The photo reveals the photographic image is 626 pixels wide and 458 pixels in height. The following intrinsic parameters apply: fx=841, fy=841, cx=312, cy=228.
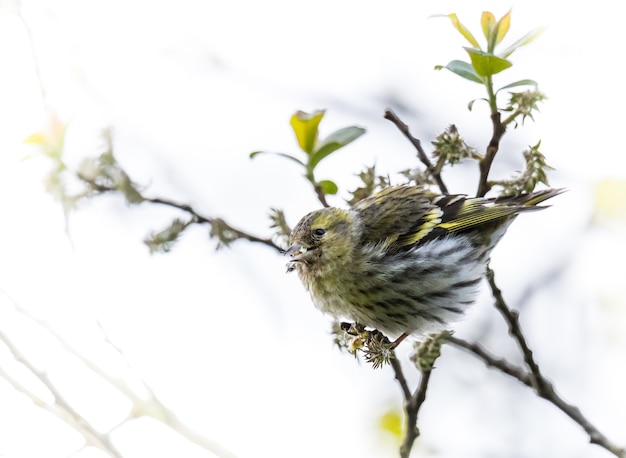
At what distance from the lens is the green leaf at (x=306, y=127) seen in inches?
119

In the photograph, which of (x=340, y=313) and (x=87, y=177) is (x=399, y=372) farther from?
(x=87, y=177)

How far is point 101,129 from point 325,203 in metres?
0.93

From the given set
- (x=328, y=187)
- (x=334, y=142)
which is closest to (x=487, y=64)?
(x=334, y=142)

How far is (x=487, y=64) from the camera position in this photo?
283 centimetres

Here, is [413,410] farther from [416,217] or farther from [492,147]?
[416,217]

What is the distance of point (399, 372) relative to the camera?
321 centimetres

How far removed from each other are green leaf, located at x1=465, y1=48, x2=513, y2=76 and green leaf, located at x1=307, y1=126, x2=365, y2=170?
44cm

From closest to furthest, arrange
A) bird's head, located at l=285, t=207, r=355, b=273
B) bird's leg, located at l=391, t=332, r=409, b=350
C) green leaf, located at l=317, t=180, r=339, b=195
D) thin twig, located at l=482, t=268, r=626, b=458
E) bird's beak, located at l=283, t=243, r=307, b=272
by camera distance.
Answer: thin twig, located at l=482, t=268, r=626, b=458 → green leaf, located at l=317, t=180, r=339, b=195 → bird's leg, located at l=391, t=332, r=409, b=350 → bird's beak, located at l=283, t=243, r=307, b=272 → bird's head, located at l=285, t=207, r=355, b=273

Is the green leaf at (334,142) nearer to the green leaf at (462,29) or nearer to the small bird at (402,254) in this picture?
the green leaf at (462,29)

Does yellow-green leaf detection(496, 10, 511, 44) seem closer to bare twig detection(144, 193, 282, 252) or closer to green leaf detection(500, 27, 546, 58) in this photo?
green leaf detection(500, 27, 546, 58)

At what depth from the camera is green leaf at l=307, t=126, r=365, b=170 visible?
2.99m

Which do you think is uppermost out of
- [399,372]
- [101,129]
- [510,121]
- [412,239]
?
[412,239]

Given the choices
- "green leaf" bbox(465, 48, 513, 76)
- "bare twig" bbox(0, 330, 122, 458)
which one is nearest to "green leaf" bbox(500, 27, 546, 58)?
"green leaf" bbox(465, 48, 513, 76)

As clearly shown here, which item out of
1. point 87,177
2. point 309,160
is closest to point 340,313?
point 309,160
